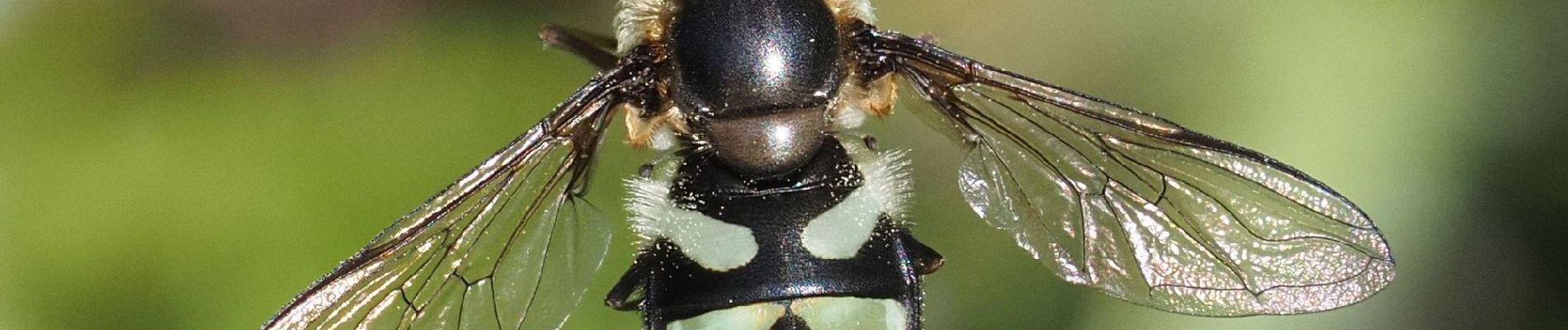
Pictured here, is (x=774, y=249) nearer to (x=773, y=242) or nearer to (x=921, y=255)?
(x=773, y=242)

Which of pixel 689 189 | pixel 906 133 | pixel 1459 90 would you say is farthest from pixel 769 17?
pixel 1459 90

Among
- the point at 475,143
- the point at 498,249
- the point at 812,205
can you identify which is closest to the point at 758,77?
the point at 812,205

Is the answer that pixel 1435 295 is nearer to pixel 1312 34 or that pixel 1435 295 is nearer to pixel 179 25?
pixel 1312 34

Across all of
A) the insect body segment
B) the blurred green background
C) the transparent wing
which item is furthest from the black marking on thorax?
the blurred green background

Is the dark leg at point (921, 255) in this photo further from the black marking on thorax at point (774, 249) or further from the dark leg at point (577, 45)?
the dark leg at point (577, 45)

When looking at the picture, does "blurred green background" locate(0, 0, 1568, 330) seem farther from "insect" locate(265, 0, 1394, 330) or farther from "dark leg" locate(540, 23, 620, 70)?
"insect" locate(265, 0, 1394, 330)

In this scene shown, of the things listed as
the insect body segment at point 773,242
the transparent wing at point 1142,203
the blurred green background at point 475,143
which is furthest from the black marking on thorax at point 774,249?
the blurred green background at point 475,143

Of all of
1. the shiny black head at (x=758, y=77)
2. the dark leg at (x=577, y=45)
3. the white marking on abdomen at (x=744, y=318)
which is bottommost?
the white marking on abdomen at (x=744, y=318)
